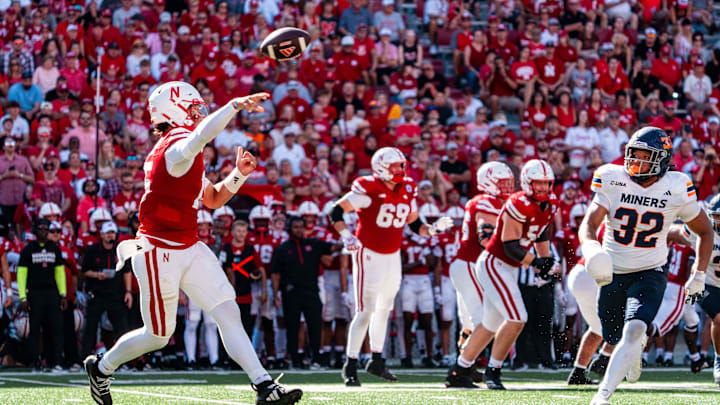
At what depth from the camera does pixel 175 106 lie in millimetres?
6387

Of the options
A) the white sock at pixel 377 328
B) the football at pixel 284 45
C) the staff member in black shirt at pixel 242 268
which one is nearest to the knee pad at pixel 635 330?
the football at pixel 284 45

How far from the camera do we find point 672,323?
442 inches

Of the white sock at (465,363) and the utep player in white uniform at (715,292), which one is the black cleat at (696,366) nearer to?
the utep player in white uniform at (715,292)

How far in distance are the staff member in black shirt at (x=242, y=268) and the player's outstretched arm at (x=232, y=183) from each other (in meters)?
5.53

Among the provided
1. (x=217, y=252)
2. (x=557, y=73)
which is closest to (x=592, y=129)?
(x=557, y=73)

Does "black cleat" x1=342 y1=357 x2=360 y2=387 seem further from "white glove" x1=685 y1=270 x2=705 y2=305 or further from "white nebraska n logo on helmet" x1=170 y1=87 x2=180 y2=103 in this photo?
"white nebraska n logo on helmet" x1=170 y1=87 x2=180 y2=103

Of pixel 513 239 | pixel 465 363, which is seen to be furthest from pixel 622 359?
pixel 465 363

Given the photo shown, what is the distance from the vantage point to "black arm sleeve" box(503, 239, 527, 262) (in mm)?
8367

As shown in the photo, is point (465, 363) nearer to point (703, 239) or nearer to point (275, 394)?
point (703, 239)

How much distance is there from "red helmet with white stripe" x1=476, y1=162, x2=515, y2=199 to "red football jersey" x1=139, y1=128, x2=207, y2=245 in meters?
3.87

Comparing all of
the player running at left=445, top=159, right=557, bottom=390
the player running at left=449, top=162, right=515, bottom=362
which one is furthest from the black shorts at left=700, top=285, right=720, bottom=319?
the player running at left=449, top=162, right=515, bottom=362

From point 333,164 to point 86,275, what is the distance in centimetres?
367

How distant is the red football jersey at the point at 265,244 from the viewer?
12.8m

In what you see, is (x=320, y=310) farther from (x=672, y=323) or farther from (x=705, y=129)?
(x=705, y=129)
